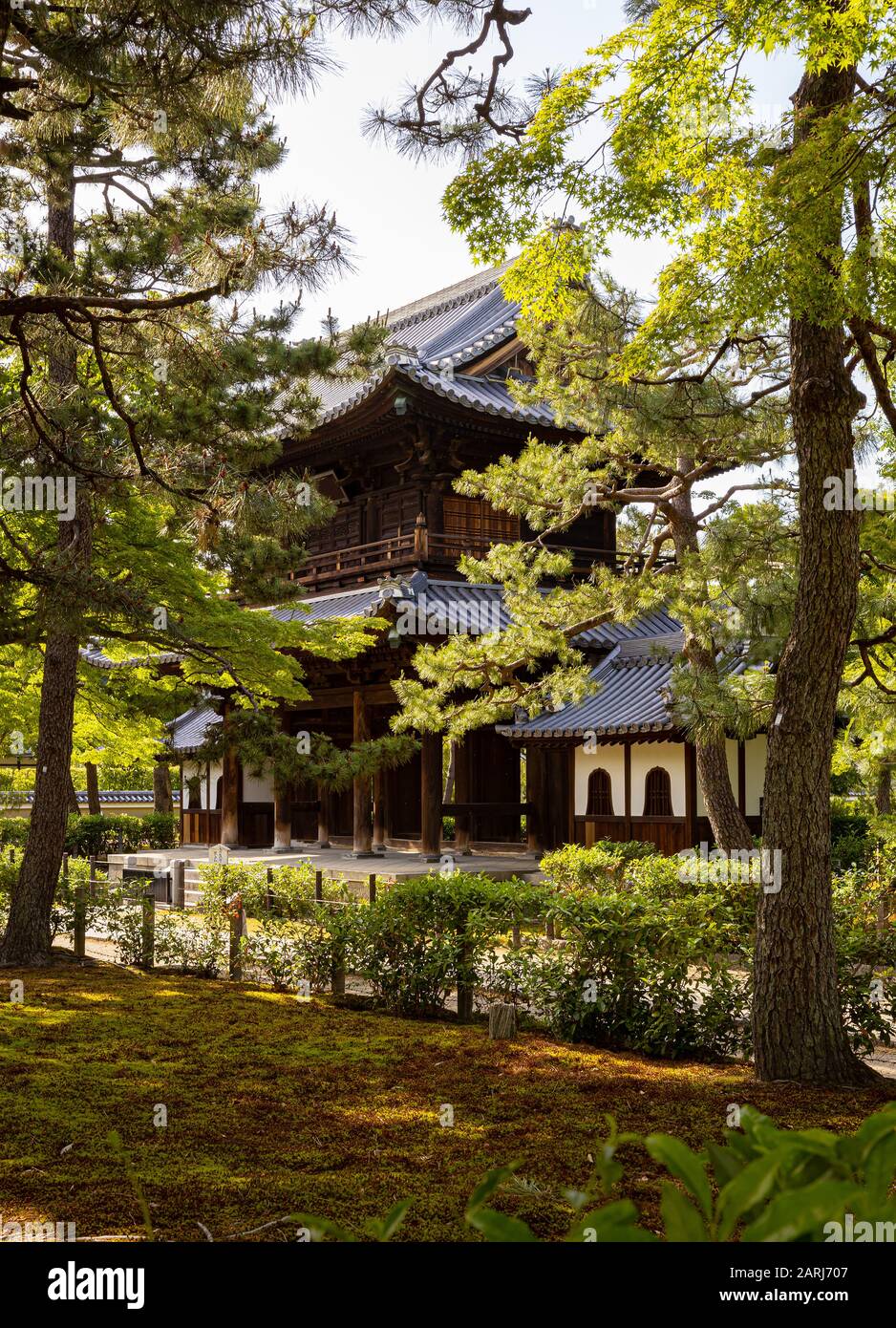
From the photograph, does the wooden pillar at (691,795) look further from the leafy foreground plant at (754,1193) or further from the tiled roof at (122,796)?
the tiled roof at (122,796)

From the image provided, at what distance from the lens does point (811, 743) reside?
7234 millimetres

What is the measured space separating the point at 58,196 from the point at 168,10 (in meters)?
3.89

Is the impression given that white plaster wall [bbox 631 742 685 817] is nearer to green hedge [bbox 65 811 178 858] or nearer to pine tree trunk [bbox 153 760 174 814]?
green hedge [bbox 65 811 178 858]

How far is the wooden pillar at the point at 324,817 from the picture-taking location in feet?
78.6

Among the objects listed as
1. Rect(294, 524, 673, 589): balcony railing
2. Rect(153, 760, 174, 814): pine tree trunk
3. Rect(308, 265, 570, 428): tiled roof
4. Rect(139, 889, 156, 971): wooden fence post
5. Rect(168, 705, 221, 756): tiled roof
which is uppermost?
Rect(308, 265, 570, 428): tiled roof

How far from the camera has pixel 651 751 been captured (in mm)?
16812

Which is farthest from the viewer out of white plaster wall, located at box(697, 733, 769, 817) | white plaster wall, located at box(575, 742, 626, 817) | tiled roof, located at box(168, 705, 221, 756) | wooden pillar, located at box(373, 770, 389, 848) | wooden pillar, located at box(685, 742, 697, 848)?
tiled roof, located at box(168, 705, 221, 756)

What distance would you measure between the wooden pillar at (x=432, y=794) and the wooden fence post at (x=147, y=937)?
20.6ft

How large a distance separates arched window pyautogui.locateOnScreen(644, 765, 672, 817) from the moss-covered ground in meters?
8.08

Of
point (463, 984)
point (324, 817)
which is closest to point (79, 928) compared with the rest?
point (463, 984)

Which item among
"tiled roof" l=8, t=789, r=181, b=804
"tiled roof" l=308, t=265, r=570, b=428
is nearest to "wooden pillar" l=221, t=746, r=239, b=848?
"tiled roof" l=308, t=265, r=570, b=428

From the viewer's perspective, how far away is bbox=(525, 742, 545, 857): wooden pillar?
19594 mm

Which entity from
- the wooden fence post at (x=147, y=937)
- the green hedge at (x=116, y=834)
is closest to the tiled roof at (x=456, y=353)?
the wooden fence post at (x=147, y=937)

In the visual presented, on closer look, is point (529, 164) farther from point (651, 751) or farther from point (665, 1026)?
point (651, 751)
